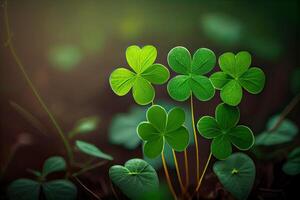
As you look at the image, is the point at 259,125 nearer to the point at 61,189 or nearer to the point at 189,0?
the point at 189,0

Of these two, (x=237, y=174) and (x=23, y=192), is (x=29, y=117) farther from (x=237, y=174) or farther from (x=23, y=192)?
(x=237, y=174)

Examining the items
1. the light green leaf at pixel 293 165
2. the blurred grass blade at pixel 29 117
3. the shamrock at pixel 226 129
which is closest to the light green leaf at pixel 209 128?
the shamrock at pixel 226 129

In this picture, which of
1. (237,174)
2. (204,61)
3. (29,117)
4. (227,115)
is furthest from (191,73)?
(29,117)

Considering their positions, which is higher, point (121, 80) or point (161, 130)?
point (121, 80)

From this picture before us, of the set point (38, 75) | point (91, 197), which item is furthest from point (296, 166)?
point (38, 75)

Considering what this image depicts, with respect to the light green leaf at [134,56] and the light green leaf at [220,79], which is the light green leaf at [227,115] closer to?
the light green leaf at [220,79]
